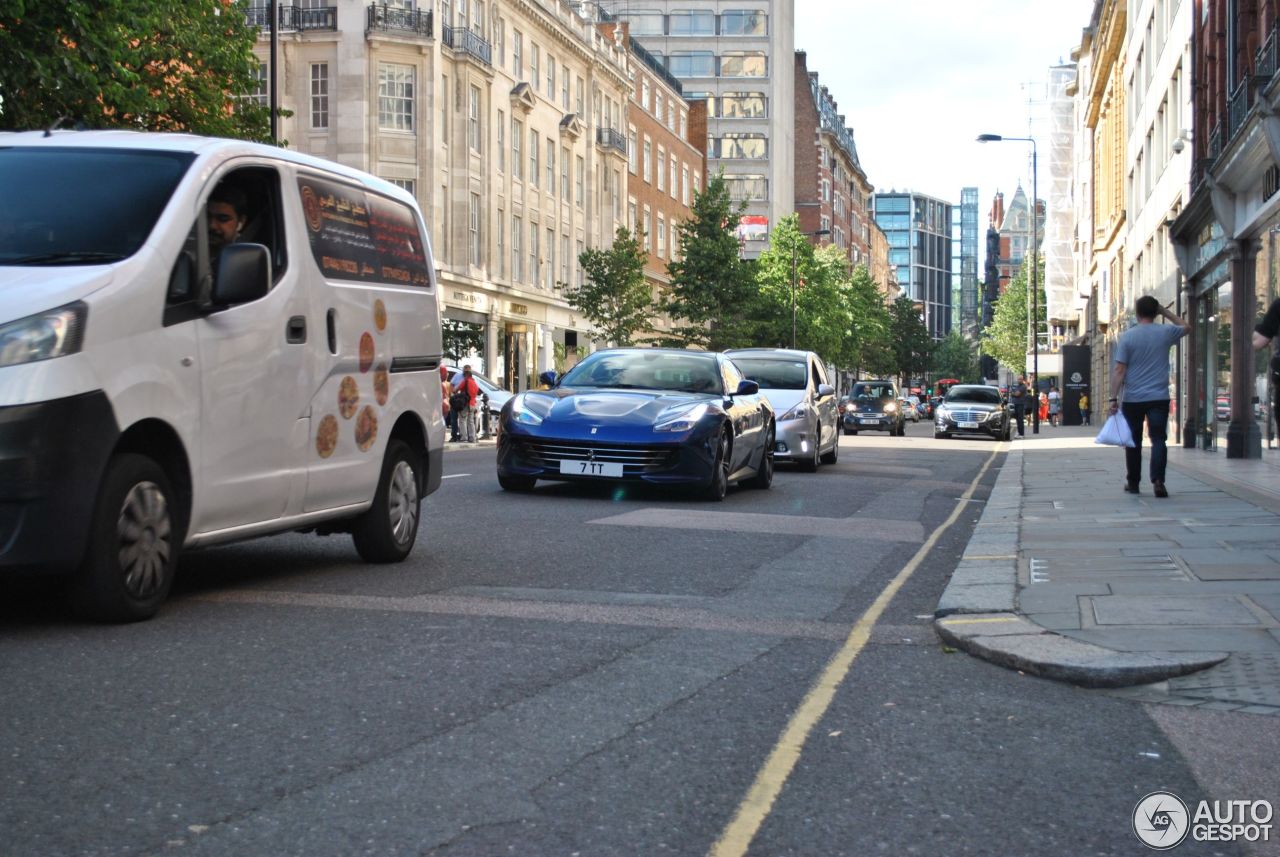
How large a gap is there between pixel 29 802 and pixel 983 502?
1299cm

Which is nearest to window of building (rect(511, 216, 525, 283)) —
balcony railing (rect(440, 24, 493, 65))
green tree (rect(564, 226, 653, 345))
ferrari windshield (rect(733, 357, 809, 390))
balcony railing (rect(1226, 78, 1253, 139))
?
green tree (rect(564, 226, 653, 345))

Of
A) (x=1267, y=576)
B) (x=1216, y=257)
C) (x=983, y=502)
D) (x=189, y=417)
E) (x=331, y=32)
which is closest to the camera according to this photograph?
(x=189, y=417)

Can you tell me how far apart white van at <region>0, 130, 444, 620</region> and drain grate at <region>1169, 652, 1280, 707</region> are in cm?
405

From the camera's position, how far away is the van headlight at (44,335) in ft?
18.8

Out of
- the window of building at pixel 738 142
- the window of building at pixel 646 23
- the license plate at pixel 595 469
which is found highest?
the window of building at pixel 646 23

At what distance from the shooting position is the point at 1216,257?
26.2 metres

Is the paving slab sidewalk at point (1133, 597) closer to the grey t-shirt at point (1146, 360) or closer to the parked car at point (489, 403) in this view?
the grey t-shirt at point (1146, 360)

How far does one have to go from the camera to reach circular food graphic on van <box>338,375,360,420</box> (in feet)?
26.0

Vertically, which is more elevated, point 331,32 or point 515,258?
point 331,32

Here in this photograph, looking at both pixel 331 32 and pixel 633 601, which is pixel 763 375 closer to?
pixel 633 601

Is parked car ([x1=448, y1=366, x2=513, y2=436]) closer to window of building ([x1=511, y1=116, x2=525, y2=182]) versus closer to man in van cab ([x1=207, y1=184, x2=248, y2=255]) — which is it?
window of building ([x1=511, y1=116, x2=525, y2=182])

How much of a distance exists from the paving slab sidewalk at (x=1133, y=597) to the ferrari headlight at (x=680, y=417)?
270 centimetres

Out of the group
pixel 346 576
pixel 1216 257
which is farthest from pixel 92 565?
pixel 1216 257

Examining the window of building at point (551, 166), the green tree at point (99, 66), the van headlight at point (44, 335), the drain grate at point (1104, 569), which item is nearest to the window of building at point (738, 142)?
the window of building at point (551, 166)
